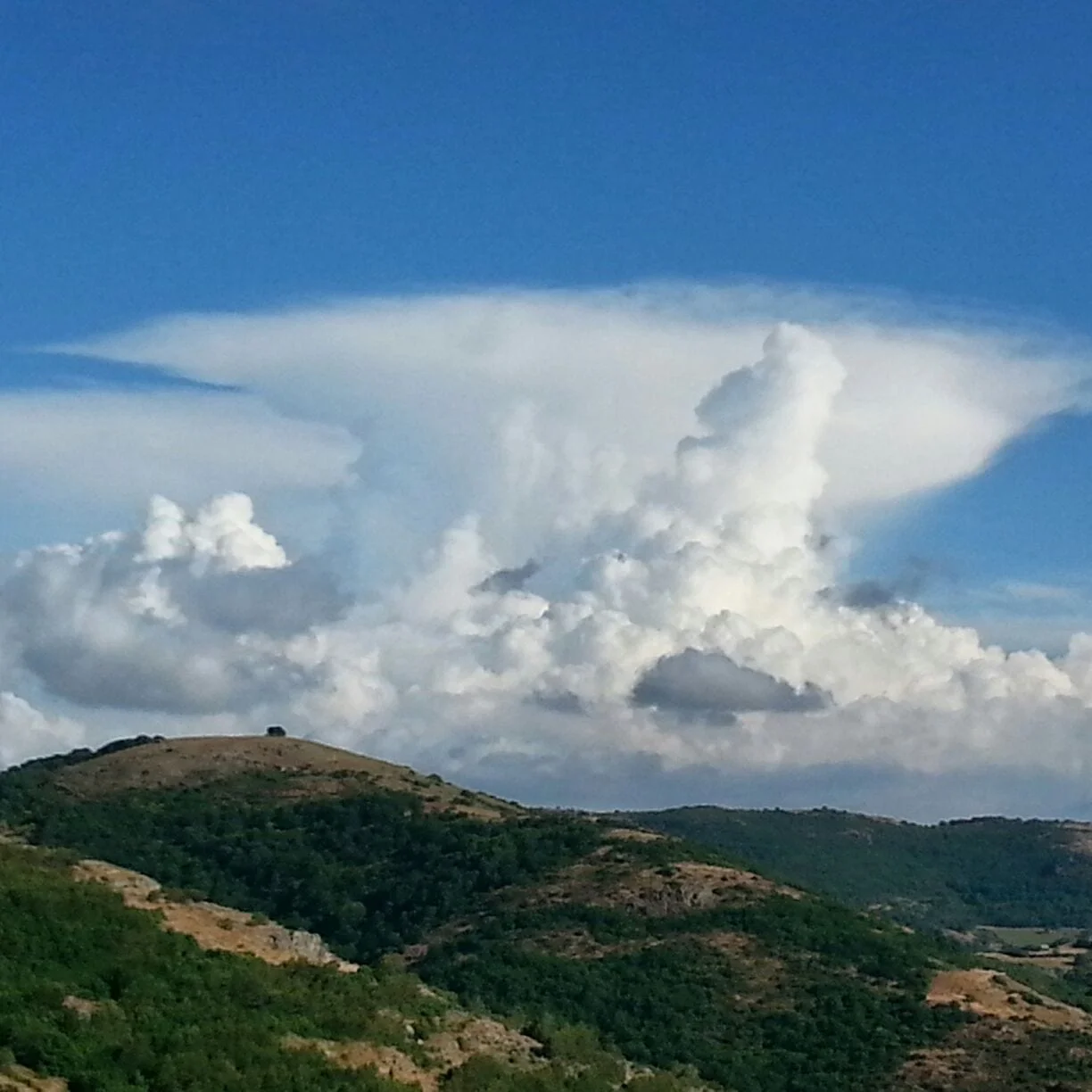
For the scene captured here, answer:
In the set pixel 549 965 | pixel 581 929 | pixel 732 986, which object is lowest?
pixel 732 986

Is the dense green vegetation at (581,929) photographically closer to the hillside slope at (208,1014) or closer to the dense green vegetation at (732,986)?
the dense green vegetation at (732,986)

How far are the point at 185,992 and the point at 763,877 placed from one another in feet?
372

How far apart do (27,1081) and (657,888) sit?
369 feet

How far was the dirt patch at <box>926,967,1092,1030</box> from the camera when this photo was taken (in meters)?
138

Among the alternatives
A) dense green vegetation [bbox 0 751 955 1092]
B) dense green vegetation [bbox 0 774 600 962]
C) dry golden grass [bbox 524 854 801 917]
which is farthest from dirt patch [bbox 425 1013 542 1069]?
dense green vegetation [bbox 0 774 600 962]

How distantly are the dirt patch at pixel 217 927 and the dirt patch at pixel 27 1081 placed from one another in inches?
898

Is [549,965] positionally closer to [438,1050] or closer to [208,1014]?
[438,1050]

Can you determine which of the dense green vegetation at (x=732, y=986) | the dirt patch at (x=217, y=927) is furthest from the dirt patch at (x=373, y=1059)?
the dense green vegetation at (x=732, y=986)

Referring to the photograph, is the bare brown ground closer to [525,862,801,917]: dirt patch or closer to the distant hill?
the distant hill

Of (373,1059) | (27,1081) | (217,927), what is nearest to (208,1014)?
(373,1059)

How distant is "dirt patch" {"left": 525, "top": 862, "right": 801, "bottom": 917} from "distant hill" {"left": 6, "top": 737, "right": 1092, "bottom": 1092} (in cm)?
30

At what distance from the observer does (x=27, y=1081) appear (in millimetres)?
61625

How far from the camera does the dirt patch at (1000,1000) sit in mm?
137750

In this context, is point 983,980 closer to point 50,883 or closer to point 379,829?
point 379,829
